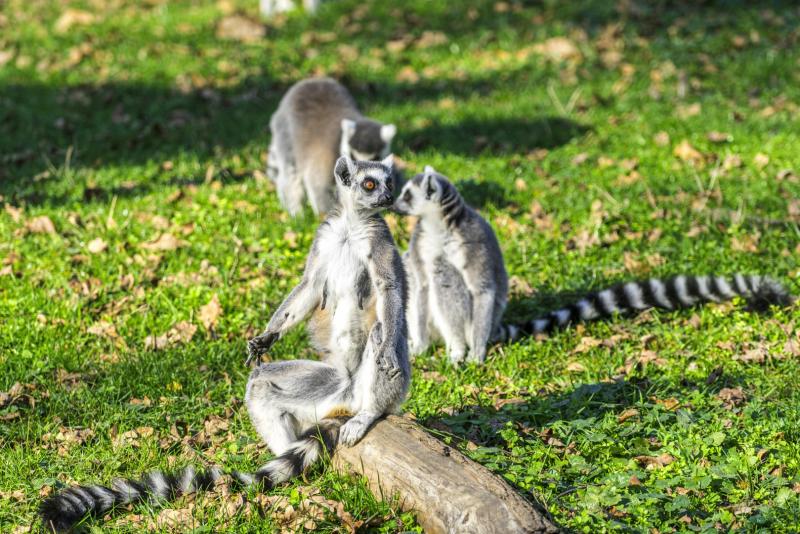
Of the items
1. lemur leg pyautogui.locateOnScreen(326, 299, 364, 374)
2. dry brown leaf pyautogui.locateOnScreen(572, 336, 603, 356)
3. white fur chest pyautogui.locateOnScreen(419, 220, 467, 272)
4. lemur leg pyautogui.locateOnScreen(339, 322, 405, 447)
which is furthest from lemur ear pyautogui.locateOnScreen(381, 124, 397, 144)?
lemur leg pyautogui.locateOnScreen(339, 322, 405, 447)

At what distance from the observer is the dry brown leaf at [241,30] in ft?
41.6

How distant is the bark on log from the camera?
353 cm

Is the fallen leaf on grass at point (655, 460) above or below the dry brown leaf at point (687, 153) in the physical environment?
below

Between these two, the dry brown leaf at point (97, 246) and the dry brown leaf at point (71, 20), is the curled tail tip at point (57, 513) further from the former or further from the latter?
the dry brown leaf at point (71, 20)

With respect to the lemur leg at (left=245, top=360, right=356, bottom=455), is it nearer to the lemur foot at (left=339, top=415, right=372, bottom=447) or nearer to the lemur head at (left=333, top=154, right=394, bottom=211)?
the lemur foot at (left=339, top=415, right=372, bottom=447)

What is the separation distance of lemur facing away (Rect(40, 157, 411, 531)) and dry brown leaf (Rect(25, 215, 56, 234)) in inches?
135

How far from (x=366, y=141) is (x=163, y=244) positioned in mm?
1919

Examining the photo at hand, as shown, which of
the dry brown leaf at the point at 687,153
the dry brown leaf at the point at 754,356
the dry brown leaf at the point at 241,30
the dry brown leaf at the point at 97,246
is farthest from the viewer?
the dry brown leaf at the point at 241,30

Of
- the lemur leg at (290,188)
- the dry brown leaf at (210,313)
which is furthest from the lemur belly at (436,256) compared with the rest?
the lemur leg at (290,188)

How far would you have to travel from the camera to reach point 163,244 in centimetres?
711

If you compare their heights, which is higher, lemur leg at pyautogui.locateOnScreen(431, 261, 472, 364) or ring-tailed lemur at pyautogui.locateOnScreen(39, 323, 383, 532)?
ring-tailed lemur at pyautogui.locateOnScreen(39, 323, 383, 532)

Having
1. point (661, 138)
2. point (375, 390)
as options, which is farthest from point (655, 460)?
point (661, 138)

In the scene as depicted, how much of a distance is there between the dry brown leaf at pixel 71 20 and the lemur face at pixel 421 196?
886 centimetres

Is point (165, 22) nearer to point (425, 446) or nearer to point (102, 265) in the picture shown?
point (102, 265)
